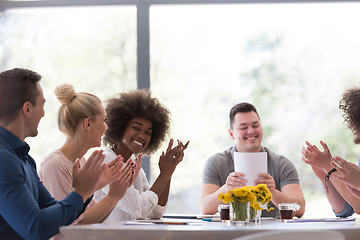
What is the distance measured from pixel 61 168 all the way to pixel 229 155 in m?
1.57

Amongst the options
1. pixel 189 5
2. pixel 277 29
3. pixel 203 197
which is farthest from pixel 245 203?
pixel 277 29

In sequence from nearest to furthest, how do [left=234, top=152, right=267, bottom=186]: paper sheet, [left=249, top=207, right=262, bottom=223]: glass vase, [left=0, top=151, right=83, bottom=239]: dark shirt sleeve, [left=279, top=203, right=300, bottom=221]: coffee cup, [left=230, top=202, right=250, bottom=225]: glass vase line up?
[left=0, top=151, right=83, bottom=239]: dark shirt sleeve
[left=230, top=202, right=250, bottom=225]: glass vase
[left=249, top=207, right=262, bottom=223]: glass vase
[left=279, top=203, right=300, bottom=221]: coffee cup
[left=234, top=152, right=267, bottom=186]: paper sheet

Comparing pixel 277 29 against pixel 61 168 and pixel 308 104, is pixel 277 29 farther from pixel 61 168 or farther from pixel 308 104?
pixel 61 168

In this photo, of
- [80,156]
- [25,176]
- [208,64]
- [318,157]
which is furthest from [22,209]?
[208,64]

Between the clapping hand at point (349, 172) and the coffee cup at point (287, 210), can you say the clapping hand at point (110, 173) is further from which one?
the clapping hand at point (349, 172)

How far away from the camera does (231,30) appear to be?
5285 millimetres

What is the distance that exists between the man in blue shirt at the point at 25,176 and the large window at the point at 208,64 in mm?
2156

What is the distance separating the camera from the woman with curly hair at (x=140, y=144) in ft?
9.66

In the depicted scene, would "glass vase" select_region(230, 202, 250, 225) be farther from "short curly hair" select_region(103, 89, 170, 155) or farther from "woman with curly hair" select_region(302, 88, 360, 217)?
"short curly hair" select_region(103, 89, 170, 155)

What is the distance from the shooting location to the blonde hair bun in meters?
2.81

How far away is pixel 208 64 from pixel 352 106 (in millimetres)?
2297

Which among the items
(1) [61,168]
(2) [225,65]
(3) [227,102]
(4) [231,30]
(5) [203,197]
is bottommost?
(5) [203,197]

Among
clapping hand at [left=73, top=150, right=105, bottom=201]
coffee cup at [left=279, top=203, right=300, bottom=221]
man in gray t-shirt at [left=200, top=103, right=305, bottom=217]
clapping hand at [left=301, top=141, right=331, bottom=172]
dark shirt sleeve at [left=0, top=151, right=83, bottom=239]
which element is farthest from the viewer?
man in gray t-shirt at [left=200, top=103, right=305, bottom=217]

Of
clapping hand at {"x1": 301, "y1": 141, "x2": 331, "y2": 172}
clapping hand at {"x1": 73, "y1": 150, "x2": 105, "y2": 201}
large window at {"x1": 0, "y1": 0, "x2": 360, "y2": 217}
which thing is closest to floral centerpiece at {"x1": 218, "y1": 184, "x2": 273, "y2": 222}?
clapping hand at {"x1": 73, "y1": 150, "x2": 105, "y2": 201}
